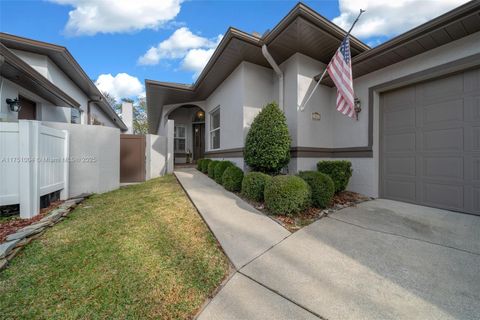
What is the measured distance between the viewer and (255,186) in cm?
430

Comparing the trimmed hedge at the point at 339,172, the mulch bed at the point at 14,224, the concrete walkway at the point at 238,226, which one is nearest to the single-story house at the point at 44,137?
the mulch bed at the point at 14,224

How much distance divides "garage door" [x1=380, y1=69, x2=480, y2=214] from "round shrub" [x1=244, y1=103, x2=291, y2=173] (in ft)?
8.46

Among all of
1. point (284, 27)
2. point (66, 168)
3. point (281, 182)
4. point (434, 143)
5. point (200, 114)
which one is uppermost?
point (284, 27)

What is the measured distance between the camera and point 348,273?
2.16 meters

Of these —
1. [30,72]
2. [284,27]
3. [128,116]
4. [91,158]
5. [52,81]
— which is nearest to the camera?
[284,27]

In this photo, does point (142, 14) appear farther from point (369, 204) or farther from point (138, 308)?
point (369, 204)

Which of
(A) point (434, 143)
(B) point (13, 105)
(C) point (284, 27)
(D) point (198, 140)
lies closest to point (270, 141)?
(C) point (284, 27)

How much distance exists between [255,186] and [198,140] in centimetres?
934

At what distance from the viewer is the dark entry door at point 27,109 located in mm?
5916

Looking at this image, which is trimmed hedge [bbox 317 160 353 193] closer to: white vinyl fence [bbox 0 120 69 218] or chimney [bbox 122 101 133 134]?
white vinyl fence [bbox 0 120 69 218]

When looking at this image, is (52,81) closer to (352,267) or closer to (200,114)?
A: (200,114)

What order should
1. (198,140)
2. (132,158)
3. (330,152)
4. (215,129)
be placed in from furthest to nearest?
(198,140)
(215,129)
(132,158)
(330,152)

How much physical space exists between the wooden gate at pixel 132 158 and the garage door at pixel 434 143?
7894 millimetres

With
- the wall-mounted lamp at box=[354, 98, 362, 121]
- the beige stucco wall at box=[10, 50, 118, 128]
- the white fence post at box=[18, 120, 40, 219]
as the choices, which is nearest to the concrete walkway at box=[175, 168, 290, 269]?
the white fence post at box=[18, 120, 40, 219]
